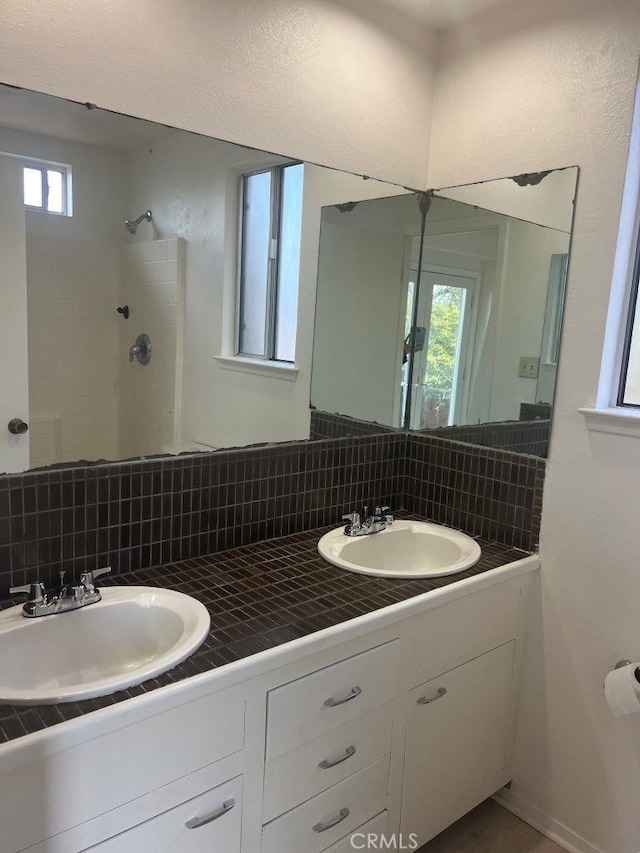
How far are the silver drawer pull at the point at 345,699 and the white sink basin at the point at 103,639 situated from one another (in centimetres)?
34

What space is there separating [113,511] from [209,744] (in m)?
0.64

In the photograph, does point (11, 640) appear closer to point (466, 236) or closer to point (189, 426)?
point (189, 426)

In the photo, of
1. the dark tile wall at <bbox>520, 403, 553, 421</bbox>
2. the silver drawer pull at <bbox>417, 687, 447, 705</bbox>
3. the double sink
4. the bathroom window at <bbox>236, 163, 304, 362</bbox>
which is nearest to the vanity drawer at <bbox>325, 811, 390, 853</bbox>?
the silver drawer pull at <bbox>417, 687, 447, 705</bbox>

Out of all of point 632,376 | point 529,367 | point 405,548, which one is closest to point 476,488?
point 405,548

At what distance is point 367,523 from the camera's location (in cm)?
204

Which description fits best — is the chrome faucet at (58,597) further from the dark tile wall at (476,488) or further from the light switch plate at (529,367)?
the light switch plate at (529,367)

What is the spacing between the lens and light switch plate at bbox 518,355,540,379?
1950 mm

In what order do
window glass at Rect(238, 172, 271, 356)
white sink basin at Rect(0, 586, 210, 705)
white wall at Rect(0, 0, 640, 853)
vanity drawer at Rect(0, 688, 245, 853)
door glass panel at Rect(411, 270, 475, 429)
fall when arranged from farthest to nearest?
door glass panel at Rect(411, 270, 475, 429), window glass at Rect(238, 172, 271, 356), white wall at Rect(0, 0, 640, 853), white sink basin at Rect(0, 586, 210, 705), vanity drawer at Rect(0, 688, 245, 853)

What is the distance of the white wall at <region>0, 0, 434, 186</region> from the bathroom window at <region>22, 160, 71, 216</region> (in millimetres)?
163

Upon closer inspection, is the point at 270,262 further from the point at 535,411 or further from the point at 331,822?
the point at 331,822

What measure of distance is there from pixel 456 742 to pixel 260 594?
31.1 inches

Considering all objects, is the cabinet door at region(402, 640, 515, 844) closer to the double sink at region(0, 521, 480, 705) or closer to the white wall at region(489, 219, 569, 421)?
the double sink at region(0, 521, 480, 705)

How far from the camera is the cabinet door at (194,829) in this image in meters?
1.15

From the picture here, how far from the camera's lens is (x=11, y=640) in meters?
1.28
